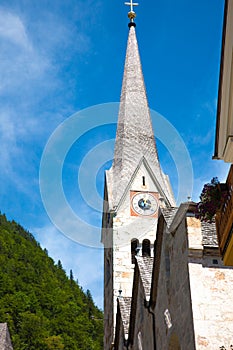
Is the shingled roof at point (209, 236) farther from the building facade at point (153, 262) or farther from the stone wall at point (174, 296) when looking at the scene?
the stone wall at point (174, 296)

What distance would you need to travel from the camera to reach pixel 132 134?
43.2 m

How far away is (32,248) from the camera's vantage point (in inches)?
4855

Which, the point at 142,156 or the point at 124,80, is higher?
the point at 124,80

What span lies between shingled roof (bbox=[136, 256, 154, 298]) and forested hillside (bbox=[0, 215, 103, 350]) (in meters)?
62.5

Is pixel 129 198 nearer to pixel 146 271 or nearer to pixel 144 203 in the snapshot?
pixel 144 203

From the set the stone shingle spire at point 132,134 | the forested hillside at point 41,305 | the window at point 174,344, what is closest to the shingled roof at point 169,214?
the window at point 174,344

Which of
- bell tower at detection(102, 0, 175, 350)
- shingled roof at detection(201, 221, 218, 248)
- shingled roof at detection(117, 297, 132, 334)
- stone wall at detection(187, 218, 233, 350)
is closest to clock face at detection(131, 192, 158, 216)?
bell tower at detection(102, 0, 175, 350)

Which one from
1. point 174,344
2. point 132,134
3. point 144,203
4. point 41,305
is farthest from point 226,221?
point 41,305

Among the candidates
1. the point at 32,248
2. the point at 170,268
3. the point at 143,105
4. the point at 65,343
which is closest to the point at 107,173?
the point at 143,105

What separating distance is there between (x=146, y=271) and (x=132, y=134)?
75.2 feet

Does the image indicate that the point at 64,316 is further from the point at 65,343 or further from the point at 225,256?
the point at 225,256

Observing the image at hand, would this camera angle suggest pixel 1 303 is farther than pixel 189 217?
Yes

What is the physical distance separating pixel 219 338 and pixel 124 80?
3634cm

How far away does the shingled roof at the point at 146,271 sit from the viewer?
19809 millimetres
